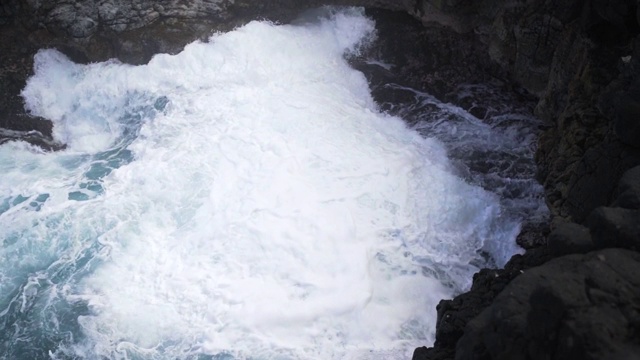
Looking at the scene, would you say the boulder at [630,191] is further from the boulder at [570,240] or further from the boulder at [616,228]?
the boulder at [570,240]

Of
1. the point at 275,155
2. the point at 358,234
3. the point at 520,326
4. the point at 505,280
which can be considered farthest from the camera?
the point at 275,155

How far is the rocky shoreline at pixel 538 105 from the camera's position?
214 inches

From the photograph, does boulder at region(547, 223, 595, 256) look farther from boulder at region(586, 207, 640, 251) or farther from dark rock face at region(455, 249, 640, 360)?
dark rock face at region(455, 249, 640, 360)

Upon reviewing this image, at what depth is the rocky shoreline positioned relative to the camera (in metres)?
5.43

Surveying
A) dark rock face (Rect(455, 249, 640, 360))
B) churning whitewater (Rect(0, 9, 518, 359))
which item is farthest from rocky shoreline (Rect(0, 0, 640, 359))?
churning whitewater (Rect(0, 9, 518, 359))

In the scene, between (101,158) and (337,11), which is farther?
(337,11)

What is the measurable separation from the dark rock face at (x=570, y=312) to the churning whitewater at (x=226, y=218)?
435cm

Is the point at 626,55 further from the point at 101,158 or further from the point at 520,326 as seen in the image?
Result: the point at 101,158

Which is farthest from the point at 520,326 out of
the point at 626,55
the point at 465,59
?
the point at 465,59

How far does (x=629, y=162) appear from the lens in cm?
759

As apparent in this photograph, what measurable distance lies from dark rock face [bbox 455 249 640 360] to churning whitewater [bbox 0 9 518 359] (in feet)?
14.3

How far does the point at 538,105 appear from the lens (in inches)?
459

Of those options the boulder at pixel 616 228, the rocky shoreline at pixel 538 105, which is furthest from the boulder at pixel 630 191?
the boulder at pixel 616 228

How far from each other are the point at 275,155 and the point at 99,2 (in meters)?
7.74
